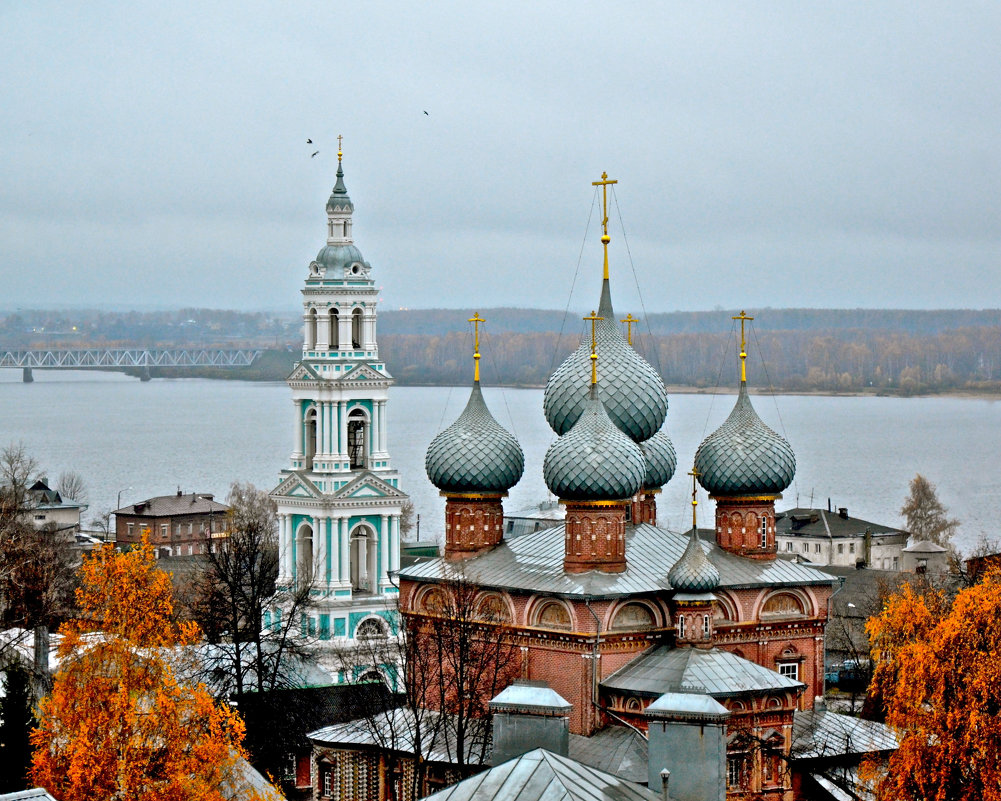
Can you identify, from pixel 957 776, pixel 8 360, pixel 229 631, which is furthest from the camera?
pixel 8 360

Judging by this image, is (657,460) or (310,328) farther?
(310,328)

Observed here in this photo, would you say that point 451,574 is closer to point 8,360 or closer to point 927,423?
point 8,360

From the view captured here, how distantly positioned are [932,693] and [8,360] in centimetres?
13034

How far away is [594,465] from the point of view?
75.3 feet

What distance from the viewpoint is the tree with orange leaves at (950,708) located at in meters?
20.4

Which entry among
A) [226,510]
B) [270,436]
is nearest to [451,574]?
[226,510]

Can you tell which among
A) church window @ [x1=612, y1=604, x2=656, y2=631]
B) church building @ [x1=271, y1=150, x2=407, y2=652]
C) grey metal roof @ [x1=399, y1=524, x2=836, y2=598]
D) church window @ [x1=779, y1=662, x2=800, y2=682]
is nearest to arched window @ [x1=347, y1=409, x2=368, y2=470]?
church building @ [x1=271, y1=150, x2=407, y2=652]

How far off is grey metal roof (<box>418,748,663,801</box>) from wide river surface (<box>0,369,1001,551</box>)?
4320 centimetres

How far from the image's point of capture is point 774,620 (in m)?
23.8

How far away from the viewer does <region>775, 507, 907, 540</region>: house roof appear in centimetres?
5584

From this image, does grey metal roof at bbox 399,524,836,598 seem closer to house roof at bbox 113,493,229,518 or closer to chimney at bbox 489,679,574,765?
chimney at bbox 489,679,574,765

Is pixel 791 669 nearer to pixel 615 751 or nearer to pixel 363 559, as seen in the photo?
pixel 615 751

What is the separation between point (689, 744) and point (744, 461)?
697 centimetres

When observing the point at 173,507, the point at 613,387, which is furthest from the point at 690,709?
the point at 173,507
